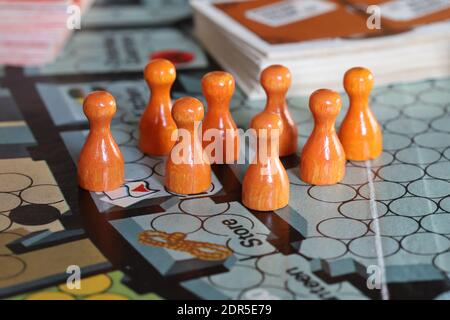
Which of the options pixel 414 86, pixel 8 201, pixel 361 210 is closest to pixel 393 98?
pixel 414 86

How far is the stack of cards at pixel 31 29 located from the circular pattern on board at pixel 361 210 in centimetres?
67

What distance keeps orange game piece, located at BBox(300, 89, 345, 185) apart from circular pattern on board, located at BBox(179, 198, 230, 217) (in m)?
0.11

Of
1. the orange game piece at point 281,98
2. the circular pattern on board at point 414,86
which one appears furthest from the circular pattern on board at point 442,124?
the orange game piece at point 281,98

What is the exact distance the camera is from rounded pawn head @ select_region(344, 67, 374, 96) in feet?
3.10

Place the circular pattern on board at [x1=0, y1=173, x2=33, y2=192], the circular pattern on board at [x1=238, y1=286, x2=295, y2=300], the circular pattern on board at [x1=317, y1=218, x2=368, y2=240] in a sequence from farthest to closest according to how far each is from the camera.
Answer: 1. the circular pattern on board at [x1=0, y1=173, x2=33, y2=192]
2. the circular pattern on board at [x1=317, y1=218, x2=368, y2=240]
3. the circular pattern on board at [x1=238, y1=286, x2=295, y2=300]

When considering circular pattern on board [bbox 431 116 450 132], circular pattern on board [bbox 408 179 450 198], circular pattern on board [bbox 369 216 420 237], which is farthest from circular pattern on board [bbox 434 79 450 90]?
circular pattern on board [bbox 369 216 420 237]

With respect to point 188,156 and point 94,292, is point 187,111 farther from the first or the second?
point 94,292

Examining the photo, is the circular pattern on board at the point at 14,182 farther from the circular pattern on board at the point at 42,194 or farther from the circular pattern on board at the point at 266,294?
the circular pattern on board at the point at 266,294

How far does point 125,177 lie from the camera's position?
0.92 meters

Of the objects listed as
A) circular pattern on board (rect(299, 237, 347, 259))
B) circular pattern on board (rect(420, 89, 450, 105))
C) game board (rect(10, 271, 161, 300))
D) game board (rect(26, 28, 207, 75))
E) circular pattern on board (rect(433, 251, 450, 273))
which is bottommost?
circular pattern on board (rect(433, 251, 450, 273))

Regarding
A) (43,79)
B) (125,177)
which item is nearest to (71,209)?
(125,177)

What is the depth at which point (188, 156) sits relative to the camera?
87cm

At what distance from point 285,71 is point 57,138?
314mm

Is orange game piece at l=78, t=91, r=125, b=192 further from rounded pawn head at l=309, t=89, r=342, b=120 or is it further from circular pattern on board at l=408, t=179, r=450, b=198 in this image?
circular pattern on board at l=408, t=179, r=450, b=198
